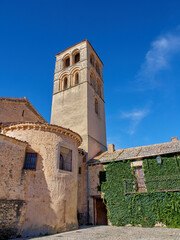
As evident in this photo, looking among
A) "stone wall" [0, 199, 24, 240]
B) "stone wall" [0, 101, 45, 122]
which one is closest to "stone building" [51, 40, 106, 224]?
"stone wall" [0, 101, 45, 122]

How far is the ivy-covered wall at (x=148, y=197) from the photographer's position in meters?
12.8

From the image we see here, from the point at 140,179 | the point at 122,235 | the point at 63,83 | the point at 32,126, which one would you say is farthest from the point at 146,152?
the point at 63,83

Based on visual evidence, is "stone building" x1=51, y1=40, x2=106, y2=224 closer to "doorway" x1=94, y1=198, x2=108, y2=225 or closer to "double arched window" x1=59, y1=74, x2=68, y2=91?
"double arched window" x1=59, y1=74, x2=68, y2=91

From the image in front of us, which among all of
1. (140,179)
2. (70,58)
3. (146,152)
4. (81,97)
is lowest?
(140,179)

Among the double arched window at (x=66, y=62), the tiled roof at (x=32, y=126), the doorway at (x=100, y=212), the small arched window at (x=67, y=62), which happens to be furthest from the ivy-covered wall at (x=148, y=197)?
the small arched window at (x=67, y=62)

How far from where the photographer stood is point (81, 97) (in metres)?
21.4

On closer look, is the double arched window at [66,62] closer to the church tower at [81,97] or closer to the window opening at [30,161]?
the church tower at [81,97]

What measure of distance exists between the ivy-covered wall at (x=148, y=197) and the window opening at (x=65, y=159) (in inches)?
159

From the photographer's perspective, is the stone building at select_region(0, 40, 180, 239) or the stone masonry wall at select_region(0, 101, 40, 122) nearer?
the stone building at select_region(0, 40, 180, 239)

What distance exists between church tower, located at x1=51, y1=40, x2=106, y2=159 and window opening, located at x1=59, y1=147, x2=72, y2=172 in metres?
4.13

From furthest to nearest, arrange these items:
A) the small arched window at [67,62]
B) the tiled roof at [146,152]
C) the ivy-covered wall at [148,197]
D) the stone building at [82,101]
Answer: the small arched window at [67,62], the stone building at [82,101], the tiled roof at [146,152], the ivy-covered wall at [148,197]

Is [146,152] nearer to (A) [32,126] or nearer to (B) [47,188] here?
(B) [47,188]

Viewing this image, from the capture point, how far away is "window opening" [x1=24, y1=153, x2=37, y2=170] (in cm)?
1144

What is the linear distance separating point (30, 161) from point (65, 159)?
10.4ft
